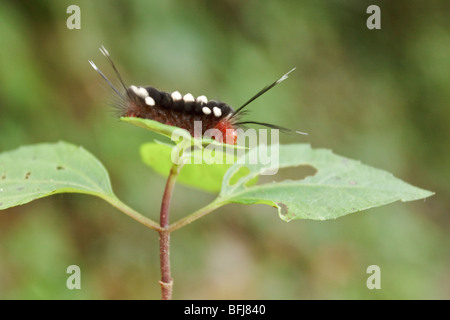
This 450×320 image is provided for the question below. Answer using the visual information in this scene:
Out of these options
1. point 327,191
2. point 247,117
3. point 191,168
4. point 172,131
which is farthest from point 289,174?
point 172,131

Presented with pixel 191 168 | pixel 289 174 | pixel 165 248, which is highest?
pixel 289 174

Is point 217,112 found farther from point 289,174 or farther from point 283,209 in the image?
point 289,174

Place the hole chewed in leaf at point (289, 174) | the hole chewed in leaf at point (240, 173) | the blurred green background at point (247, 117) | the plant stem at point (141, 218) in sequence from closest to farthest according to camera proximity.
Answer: the plant stem at point (141, 218) < the hole chewed in leaf at point (240, 173) < the blurred green background at point (247, 117) < the hole chewed in leaf at point (289, 174)

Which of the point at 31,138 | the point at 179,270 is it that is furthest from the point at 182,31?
the point at 179,270

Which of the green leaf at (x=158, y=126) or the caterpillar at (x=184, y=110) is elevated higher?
the caterpillar at (x=184, y=110)

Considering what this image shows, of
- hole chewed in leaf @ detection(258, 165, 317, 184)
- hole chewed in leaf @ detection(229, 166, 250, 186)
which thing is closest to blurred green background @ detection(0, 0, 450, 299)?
hole chewed in leaf @ detection(258, 165, 317, 184)

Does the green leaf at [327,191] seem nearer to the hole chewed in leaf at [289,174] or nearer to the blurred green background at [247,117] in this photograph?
the blurred green background at [247,117]

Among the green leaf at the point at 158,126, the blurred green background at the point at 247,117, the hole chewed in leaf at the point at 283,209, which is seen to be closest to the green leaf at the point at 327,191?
the hole chewed in leaf at the point at 283,209
